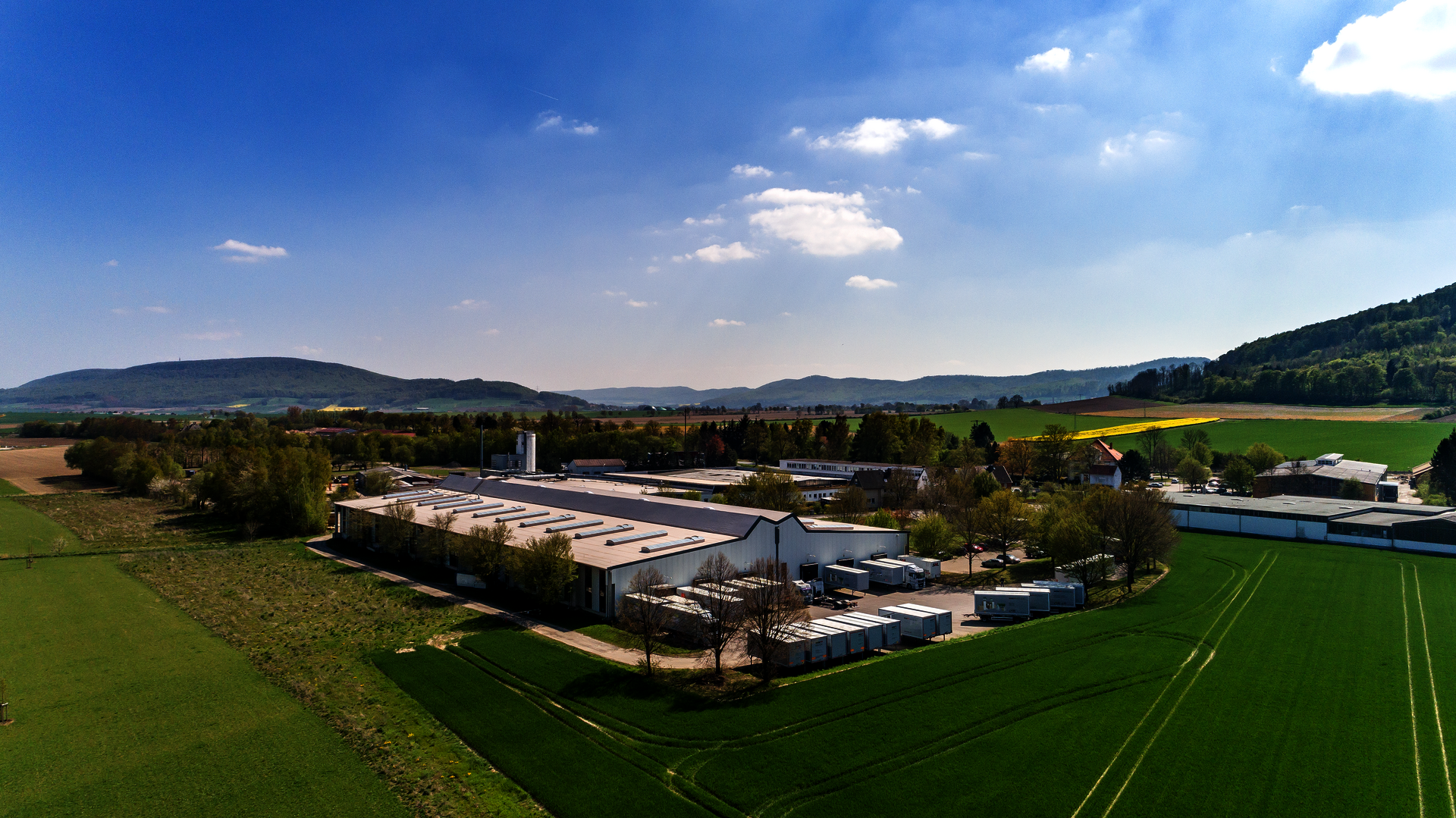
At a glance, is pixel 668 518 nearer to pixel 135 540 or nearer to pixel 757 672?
pixel 757 672

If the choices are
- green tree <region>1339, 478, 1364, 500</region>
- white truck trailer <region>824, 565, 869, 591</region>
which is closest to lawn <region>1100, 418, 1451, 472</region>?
green tree <region>1339, 478, 1364, 500</region>

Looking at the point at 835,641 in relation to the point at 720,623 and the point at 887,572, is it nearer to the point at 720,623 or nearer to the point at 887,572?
the point at 720,623

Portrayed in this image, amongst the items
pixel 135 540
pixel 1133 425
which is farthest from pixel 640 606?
pixel 1133 425

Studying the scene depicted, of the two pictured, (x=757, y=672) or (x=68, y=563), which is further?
(x=68, y=563)

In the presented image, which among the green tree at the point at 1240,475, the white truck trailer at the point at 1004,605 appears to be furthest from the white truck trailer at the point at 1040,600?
the green tree at the point at 1240,475

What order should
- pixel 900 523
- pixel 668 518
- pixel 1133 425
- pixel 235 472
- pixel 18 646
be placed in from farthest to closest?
pixel 1133 425
pixel 235 472
pixel 900 523
pixel 668 518
pixel 18 646

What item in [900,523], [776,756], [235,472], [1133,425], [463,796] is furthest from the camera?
[1133,425]
